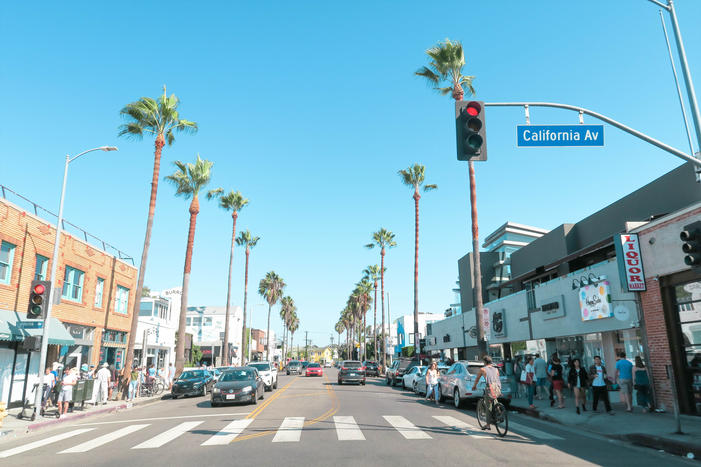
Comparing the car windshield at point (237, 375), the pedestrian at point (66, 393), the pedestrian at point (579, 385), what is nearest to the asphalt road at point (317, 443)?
the pedestrian at point (579, 385)

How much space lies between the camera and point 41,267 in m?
21.4

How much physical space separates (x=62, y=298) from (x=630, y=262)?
79.7 feet

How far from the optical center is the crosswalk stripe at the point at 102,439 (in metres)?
10.2

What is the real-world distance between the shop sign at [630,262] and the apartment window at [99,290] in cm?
2579

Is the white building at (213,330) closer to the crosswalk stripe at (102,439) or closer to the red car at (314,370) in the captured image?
the red car at (314,370)

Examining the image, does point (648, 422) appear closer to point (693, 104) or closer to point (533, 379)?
point (533, 379)

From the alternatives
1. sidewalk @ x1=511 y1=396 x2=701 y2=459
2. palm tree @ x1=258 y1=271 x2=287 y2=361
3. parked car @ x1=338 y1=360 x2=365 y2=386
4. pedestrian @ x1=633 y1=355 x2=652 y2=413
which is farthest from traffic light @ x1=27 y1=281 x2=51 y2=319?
palm tree @ x1=258 y1=271 x2=287 y2=361

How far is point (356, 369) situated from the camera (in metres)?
34.5

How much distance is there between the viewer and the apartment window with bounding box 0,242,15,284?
18.9 metres

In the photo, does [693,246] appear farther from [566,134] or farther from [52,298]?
[52,298]

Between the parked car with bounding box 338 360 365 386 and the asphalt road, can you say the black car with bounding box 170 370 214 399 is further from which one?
the parked car with bounding box 338 360 365 386

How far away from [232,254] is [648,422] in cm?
4281

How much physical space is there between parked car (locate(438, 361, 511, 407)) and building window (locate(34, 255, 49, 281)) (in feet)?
58.5

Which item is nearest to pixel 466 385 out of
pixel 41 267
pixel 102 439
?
pixel 102 439
